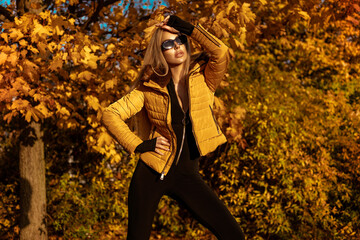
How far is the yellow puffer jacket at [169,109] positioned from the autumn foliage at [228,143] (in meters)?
1.68

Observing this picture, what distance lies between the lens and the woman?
121 inches

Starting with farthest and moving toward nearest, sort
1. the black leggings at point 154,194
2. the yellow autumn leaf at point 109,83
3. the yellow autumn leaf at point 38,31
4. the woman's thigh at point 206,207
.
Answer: the yellow autumn leaf at point 109,83
the yellow autumn leaf at point 38,31
the black leggings at point 154,194
the woman's thigh at point 206,207

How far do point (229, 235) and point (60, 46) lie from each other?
2.75 m

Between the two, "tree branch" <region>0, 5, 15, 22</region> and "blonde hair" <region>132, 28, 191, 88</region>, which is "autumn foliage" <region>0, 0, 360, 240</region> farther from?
"blonde hair" <region>132, 28, 191, 88</region>

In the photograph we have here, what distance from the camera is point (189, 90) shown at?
3094mm

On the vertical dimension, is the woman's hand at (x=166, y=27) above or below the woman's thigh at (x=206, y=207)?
above

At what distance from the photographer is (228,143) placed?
6328 mm

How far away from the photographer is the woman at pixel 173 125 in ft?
10.1

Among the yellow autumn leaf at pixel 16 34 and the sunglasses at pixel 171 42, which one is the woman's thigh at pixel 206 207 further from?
the yellow autumn leaf at pixel 16 34

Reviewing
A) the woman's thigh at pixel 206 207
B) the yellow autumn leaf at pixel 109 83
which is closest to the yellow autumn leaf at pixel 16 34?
the yellow autumn leaf at pixel 109 83

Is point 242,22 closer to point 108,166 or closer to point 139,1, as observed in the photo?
point 139,1

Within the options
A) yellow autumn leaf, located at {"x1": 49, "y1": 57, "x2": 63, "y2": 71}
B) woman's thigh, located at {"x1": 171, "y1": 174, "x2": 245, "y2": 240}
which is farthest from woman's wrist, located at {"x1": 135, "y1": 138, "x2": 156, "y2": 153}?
yellow autumn leaf, located at {"x1": 49, "y1": 57, "x2": 63, "y2": 71}

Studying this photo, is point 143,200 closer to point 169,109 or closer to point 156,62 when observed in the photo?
point 169,109

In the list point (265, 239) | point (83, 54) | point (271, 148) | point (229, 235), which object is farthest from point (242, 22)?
point (265, 239)
